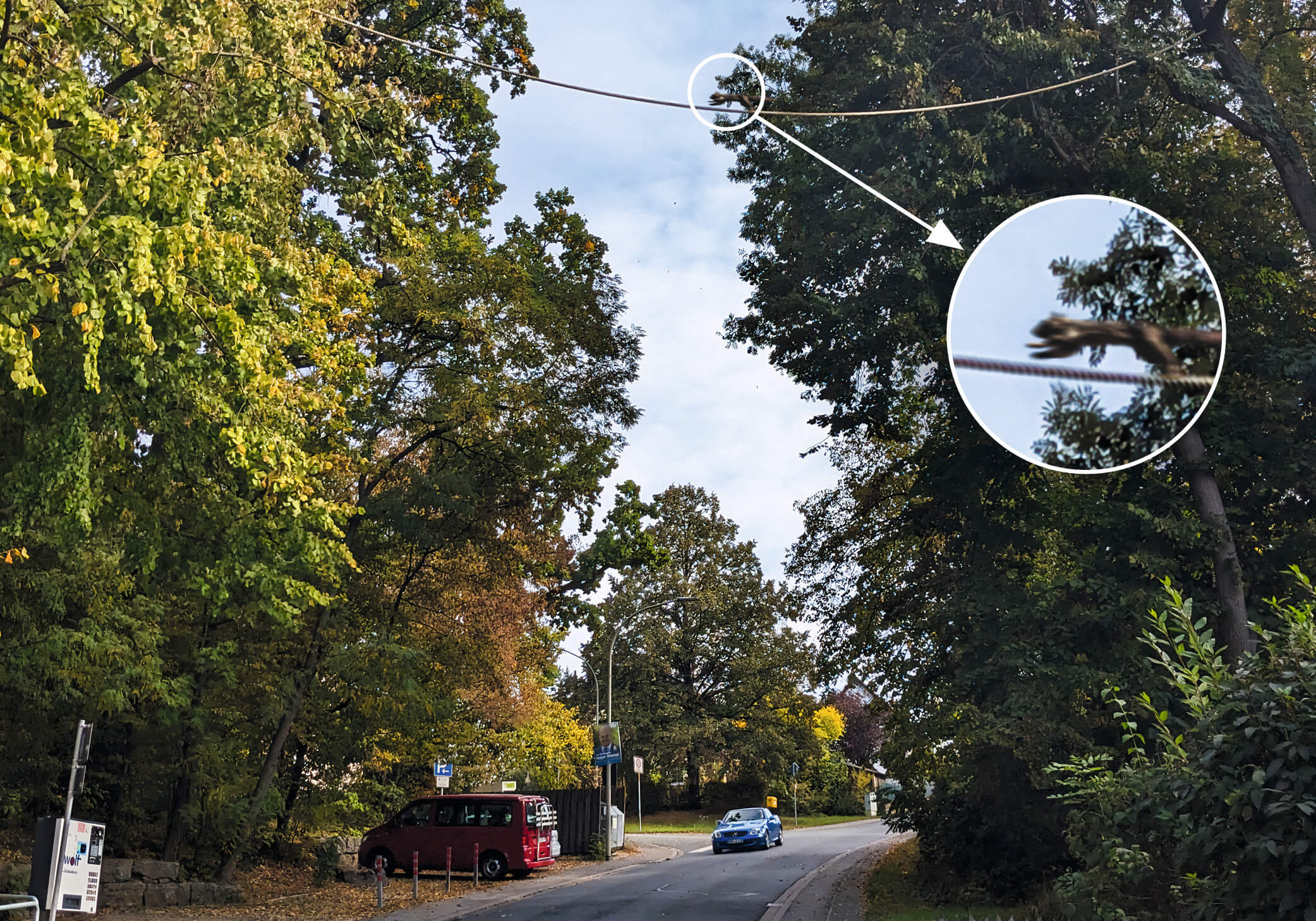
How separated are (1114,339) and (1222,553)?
35.5ft

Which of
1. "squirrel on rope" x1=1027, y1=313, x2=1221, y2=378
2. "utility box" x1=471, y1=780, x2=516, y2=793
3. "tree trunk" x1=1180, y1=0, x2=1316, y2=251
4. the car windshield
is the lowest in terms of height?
the car windshield

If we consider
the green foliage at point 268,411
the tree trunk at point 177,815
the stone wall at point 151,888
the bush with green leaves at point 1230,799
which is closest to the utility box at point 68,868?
the green foliage at point 268,411

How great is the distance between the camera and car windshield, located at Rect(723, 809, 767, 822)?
35438 millimetres

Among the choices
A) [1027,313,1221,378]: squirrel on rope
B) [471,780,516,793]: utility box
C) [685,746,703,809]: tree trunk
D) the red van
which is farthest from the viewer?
[685,746,703,809]: tree trunk

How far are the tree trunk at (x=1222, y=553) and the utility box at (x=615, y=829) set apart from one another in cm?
2211

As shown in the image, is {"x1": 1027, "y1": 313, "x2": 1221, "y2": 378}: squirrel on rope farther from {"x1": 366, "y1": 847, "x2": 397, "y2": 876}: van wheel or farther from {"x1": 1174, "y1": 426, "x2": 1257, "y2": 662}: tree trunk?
{"x1": 366, "y1": 847, "x2": 397, "y2": 876}: van wheel

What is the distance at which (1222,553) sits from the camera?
1341cm

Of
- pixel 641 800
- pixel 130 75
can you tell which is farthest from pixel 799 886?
pixel 641 800

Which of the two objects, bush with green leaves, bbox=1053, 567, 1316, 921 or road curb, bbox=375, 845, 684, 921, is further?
road curb, bbox=375, 845, 684, 921

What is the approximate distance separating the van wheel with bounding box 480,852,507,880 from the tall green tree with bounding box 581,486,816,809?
30.9 m

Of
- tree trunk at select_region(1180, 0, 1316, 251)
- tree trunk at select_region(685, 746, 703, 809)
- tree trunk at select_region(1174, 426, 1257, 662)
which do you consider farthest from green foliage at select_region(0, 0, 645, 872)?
tree trunk at select_region(685, 746, 703, 809)

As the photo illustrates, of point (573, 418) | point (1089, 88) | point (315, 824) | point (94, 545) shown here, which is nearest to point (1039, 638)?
point (1089, 88)

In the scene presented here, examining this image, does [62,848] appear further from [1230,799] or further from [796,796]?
[796,796]

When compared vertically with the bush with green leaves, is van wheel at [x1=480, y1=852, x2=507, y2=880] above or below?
below
